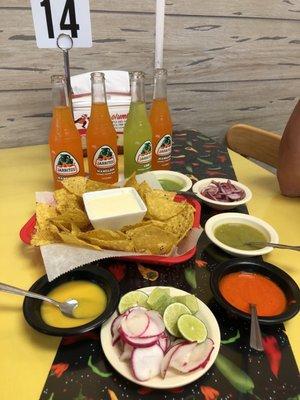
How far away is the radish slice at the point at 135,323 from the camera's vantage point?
2.04 feet

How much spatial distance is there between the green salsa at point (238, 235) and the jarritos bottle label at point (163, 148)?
0.43 metres

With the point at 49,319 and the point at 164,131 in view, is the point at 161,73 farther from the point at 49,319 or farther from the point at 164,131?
the point at 49,319

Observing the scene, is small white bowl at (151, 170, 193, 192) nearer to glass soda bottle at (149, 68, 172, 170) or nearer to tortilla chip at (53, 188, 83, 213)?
glass soda bottle at (149, 68, 172, 170)

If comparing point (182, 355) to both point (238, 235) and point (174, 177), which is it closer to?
point (238, 235)

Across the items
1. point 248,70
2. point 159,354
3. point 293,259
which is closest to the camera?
point 159,354

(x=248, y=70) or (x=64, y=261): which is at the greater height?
(x=248, y=70)

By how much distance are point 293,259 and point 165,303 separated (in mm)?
411

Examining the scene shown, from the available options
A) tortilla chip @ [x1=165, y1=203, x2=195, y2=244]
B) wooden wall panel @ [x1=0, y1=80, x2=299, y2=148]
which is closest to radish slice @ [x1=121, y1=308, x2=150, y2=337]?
tortilla chip @ [x1=165, y1=203, x2=195, y2=244]

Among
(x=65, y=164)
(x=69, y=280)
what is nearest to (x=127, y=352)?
(x=69, y=280)

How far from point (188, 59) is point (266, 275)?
1358mm

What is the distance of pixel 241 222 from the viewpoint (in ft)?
3.40

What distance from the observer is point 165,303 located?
0.71m

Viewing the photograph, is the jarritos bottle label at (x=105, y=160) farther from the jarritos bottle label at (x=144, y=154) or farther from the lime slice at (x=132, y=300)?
the lime slice at (x=132, y=300)

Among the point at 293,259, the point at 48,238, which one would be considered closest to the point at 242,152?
the point at 293,259
